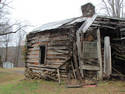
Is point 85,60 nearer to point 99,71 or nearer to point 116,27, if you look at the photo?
point 99,71

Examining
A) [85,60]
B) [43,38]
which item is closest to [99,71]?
[85,60]

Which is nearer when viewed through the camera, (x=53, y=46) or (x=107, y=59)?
(x=107, y=59)

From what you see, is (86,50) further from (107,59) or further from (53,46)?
(53,46)

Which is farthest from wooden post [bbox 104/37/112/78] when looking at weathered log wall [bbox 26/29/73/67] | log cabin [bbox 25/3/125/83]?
weathered log wall [bbox 26/29/73/67]

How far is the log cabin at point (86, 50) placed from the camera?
9172mm

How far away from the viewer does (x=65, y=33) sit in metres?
10.2

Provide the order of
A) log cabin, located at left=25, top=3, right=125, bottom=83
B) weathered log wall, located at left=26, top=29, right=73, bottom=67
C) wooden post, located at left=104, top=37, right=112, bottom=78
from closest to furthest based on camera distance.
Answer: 1. wooden post, located at left=104, top=37, right=112, bottom=78
2. log cabin, located at left=25, top=3, right=125, bottom=83
3. weathered log wall, located at left=26, top=29, right=73, bottom=67

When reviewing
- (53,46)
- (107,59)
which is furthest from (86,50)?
(53,46)

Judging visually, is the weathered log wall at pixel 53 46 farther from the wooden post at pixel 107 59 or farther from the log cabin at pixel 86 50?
the wooden post at pixel 107 59

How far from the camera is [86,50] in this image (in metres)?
9.52

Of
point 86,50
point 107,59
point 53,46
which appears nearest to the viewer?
point 107,59

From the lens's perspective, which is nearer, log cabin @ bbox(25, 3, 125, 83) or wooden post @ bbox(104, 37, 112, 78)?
wooden post @ bbox(104, 37, 112, 78)

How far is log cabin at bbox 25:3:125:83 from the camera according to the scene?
9.17m

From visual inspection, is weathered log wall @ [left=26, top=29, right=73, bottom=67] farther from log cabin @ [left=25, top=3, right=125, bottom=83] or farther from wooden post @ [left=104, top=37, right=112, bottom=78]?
wooden post @ [left=104, top=37, right=112, bottom=78]
